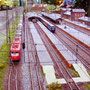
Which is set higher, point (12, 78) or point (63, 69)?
point (63, 69)

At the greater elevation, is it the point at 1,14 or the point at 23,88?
the point at 1,14

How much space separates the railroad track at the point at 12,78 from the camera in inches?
665

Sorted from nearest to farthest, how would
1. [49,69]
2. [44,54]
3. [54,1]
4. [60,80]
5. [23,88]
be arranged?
[23,88]
[60,80]
[49,69]
[44,54]
[54,1]

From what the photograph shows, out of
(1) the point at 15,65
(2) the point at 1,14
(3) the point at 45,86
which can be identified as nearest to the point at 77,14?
(2) the point at 1,14

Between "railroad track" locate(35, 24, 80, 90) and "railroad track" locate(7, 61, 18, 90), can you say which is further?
"railroad track" locate(35, 24, 80, 90)

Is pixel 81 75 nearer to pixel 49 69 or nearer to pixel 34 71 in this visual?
pixel 49 69

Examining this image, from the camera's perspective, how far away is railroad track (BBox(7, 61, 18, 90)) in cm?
1690

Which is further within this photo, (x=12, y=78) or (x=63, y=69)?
(x=63, y=69)

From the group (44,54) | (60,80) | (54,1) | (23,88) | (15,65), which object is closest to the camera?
(23,88)

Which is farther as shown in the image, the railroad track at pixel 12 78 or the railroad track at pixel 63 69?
the railroad track at pixel 63 69

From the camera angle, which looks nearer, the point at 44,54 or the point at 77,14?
the point at 44,54

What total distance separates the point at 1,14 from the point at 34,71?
57.7 meters

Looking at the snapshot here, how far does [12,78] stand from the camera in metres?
18.8

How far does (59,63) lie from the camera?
23141mm
